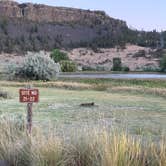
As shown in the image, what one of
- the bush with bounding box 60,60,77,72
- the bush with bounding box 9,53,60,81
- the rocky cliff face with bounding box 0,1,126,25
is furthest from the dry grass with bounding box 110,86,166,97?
the rocky cliff face with bounding box 0,1,126,25

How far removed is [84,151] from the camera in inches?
379

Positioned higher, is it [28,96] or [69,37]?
[69,37]

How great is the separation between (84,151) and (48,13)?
442 feet

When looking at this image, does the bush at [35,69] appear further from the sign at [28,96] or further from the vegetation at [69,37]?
the vegetation at [69,37]

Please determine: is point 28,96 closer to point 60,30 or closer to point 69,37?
point 69,37

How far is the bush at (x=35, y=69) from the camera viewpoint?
163 feet

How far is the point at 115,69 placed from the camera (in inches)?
3253

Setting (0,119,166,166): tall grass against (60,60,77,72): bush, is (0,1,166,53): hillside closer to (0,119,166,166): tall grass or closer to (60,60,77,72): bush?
(60,60,77,72): bush

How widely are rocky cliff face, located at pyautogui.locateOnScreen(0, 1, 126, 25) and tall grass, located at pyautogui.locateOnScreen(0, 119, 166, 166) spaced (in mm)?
122975

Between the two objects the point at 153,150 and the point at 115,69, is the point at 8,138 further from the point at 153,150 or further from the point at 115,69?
the point at 115,69

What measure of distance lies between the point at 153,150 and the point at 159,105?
1421 centimetres

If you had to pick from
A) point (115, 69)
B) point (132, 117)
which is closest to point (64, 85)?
point (132, 117)

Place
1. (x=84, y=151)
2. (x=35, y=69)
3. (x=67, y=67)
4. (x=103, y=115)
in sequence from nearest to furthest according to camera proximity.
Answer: (x=84, y=151), (x=103, y=115), (x=35, y=69), (x=67, y=67)

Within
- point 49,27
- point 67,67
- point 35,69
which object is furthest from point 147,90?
point 49,27
